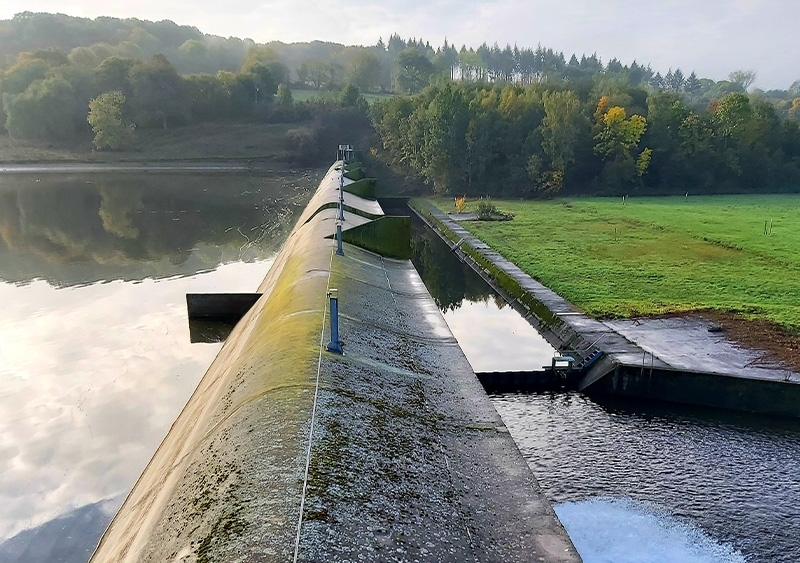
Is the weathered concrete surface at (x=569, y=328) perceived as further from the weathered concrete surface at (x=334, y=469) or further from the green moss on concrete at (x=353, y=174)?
the green moss on concrete at (x=353, y=174)

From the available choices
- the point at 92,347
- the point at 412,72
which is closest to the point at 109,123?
the point at 412,72

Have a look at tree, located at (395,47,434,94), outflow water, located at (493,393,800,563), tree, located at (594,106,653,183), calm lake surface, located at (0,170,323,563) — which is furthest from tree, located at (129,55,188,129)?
outflow water, located at (493,393,800,563)

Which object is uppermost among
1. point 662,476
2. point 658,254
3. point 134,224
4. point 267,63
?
point 267,63

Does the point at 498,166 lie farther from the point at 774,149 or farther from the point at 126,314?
the point at 126,314

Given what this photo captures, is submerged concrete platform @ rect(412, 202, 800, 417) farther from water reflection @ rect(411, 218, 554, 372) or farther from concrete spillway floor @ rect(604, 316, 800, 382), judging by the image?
water reflection @ rect(411, 218, 554, 372)

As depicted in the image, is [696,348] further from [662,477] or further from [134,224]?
[134,224]

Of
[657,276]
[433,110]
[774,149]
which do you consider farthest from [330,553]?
[774,149]

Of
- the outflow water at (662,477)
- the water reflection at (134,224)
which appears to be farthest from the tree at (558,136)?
the outflow water at (662,477)
